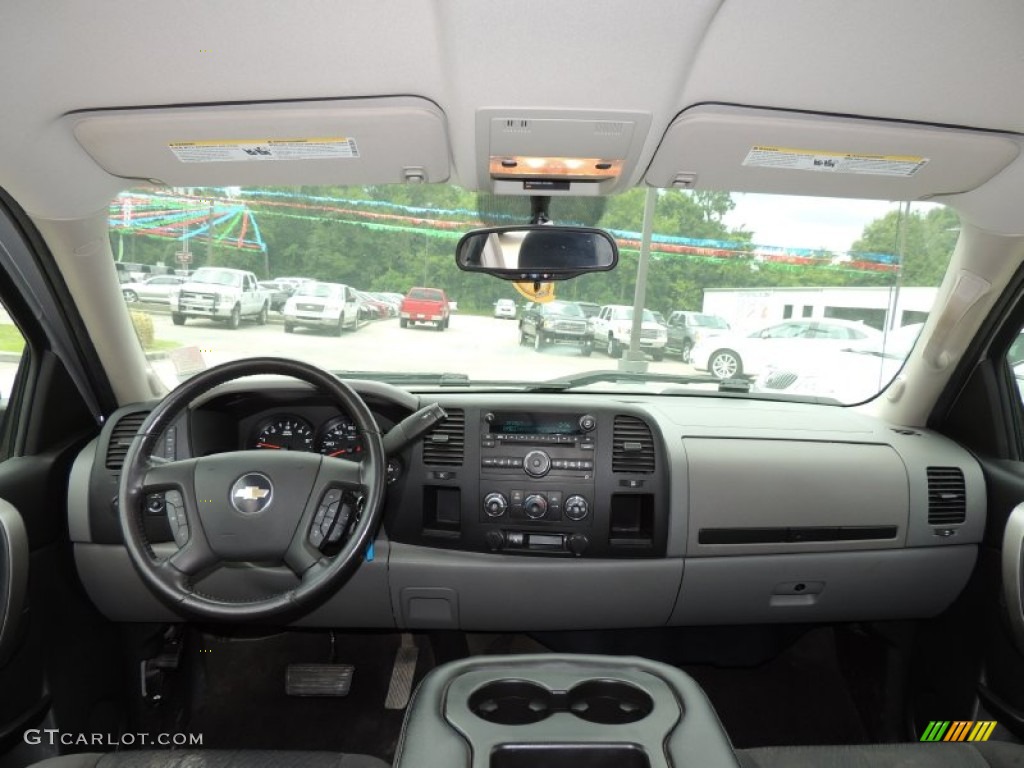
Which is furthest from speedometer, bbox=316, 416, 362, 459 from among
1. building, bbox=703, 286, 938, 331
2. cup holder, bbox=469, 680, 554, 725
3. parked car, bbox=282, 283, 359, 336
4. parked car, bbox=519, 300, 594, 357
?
building, bbox=703, 286, 938, 331

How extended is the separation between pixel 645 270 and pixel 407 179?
3.61 ft

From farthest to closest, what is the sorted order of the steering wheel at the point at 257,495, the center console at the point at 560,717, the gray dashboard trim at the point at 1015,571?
1. the gray dashboard trim at the point at 1015,571
2. the steering wheel at the point at 257,495
3. the center console at the point at 560,717

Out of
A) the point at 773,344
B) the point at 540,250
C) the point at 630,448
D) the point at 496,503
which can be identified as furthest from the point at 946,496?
the point at 540,250

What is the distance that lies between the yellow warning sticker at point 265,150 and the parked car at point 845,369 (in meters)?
2.23

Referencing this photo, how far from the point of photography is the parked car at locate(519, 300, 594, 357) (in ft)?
10.3

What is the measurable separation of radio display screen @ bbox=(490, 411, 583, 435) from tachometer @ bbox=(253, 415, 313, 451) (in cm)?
82

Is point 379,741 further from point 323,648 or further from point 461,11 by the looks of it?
point 461,11

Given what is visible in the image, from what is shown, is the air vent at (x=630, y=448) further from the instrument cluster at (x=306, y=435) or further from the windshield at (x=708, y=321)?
the instrument cluster at (x=306, y=435)

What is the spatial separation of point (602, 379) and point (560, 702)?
5.79ft

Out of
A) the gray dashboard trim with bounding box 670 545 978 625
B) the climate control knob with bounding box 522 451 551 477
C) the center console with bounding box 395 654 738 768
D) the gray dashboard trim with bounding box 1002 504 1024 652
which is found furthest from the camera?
the gray dashboard trim with bounding box 670 545 978 625

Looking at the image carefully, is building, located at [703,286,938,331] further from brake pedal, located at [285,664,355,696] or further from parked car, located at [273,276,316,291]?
brake pedal, located at [285,664,355,696]

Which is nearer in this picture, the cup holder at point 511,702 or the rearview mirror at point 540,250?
the cup holder at point 511,702

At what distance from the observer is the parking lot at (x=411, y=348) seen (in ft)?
10.0

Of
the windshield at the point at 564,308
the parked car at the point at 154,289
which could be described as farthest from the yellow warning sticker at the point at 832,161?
the parked car at the point at 154,289
